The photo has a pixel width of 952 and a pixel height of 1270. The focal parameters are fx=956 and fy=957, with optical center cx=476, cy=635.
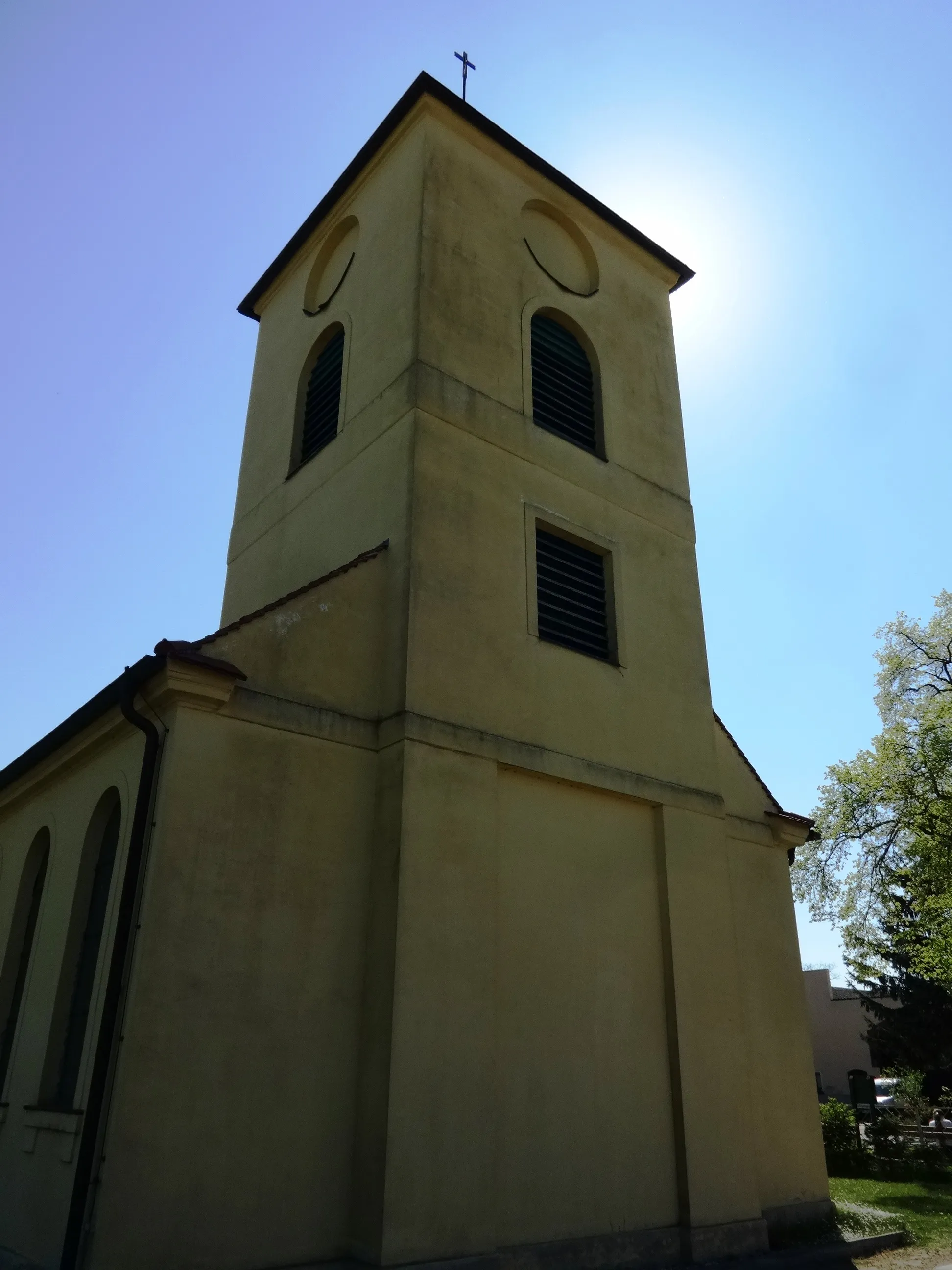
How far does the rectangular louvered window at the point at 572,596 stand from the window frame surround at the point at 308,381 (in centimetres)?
308

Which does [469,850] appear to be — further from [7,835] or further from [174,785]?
[7,835]

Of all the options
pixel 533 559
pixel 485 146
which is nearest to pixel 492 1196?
pixel 533 559

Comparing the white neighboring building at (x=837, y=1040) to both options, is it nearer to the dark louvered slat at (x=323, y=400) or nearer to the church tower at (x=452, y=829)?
the church tower at (x=452, y=829)

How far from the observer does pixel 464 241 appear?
12477mm

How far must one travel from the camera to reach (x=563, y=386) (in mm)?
13203

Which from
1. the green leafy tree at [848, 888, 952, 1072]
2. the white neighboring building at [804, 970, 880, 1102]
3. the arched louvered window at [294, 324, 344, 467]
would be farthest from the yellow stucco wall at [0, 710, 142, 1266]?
the white neighboring building at [804, 970, 880, 1102]

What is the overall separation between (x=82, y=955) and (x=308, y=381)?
8469mm

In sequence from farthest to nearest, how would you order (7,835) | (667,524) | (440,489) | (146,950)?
(667,524), (7,835), (440,489), (146,950)

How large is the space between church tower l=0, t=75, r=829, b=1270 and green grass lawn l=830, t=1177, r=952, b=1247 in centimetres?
153

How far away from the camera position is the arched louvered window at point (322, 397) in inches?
510

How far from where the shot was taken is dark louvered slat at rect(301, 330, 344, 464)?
12930 mm

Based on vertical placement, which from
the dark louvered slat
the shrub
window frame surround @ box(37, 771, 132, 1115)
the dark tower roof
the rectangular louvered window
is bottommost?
the shrub

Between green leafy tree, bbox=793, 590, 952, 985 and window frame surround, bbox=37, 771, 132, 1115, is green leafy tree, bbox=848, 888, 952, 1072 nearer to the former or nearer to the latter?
green leafy tree, bbox=793, 590, 952, 985

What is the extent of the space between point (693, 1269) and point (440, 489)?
8197mm
